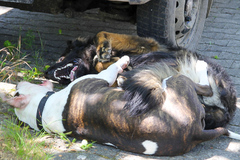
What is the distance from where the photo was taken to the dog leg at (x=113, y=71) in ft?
10.3

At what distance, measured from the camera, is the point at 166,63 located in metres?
3.36

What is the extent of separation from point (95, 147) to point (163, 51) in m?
1.43

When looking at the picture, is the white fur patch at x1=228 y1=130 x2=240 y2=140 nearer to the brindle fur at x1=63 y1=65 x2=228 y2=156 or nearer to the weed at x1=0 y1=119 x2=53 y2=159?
the brindle fur at x1=63 y1=65 x2=228 y2=156

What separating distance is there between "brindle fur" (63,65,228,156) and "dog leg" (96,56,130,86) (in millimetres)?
254

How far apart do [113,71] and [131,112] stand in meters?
0.76

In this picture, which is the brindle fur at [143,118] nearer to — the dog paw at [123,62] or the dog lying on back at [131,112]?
the dog lying on back at [131,112]

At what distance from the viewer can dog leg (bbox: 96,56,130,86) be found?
3.15m

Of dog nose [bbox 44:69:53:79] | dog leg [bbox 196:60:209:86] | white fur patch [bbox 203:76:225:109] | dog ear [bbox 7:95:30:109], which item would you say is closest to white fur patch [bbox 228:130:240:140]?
white fur patch [bbox 203:76:225:109]

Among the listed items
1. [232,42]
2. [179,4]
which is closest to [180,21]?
[179,4]

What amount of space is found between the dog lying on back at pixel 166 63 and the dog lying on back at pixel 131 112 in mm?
147

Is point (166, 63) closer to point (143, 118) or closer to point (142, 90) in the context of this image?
point (142, 90)

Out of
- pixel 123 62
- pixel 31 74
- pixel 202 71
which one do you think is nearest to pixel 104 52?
pixel 123 62

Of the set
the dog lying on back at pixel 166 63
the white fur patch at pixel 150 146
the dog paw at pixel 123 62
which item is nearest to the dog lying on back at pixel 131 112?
the white fur patch at pixel 150 146

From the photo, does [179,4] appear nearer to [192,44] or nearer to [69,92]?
[192,44]
